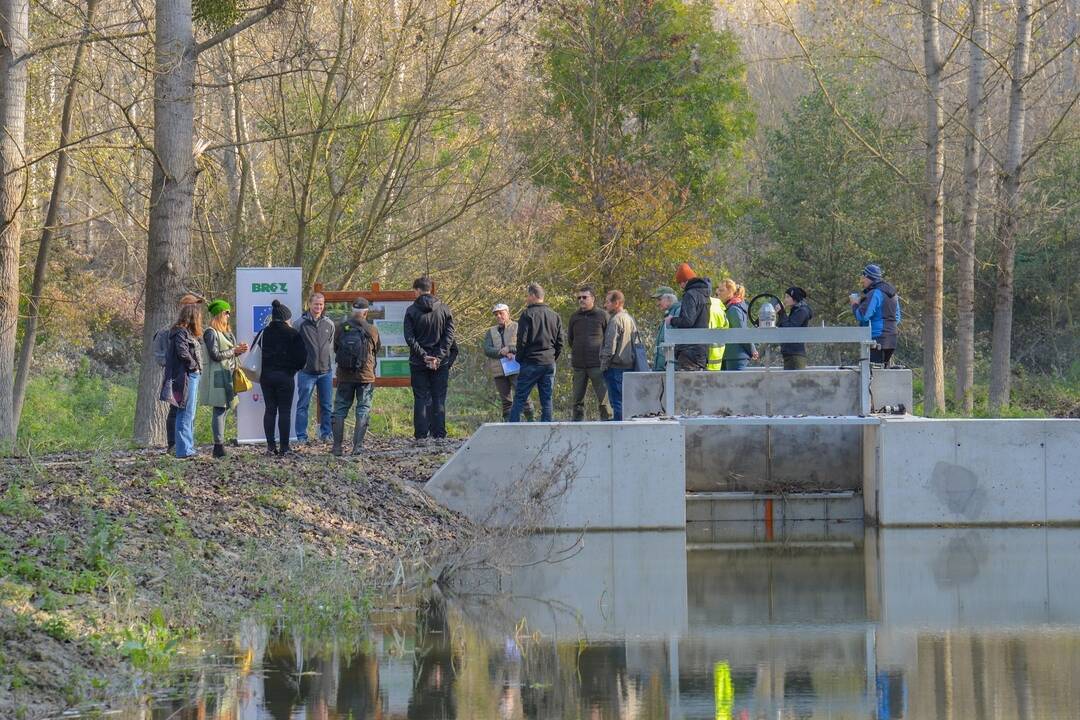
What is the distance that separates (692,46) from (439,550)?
20.2 meters

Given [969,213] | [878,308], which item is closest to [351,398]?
[878,308]

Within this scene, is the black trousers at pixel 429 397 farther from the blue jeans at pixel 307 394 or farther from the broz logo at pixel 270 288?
the broz logo at pixel 270 288

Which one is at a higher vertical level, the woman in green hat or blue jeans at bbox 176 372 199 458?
the woman in green hat

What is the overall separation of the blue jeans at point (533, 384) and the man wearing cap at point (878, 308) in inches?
160

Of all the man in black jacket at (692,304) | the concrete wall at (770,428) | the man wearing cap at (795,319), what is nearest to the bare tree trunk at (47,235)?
the man in black jacket at (692,304)

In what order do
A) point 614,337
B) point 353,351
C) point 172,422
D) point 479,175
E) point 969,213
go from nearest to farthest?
point 172,422 < point 353,351 < point 614,337 < point 479,175 < point 969,213

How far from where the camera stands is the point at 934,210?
2589 cm

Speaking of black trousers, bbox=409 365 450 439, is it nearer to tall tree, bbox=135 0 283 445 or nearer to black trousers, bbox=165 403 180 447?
tall tree, bbox=135 0 283 445

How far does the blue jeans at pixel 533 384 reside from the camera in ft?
61.1

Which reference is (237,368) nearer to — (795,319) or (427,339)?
(427,339)

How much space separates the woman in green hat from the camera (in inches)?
643

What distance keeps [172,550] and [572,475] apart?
5624 mm

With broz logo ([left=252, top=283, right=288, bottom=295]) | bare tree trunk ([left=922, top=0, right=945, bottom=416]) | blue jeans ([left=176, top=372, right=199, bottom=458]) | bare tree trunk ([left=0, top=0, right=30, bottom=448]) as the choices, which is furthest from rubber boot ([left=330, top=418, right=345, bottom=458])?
bare tree trunk ([left=922, top=0, right=945, bottom=416])

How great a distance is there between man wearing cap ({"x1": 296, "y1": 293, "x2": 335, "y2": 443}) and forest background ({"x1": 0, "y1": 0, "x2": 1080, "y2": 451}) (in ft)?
5.44
